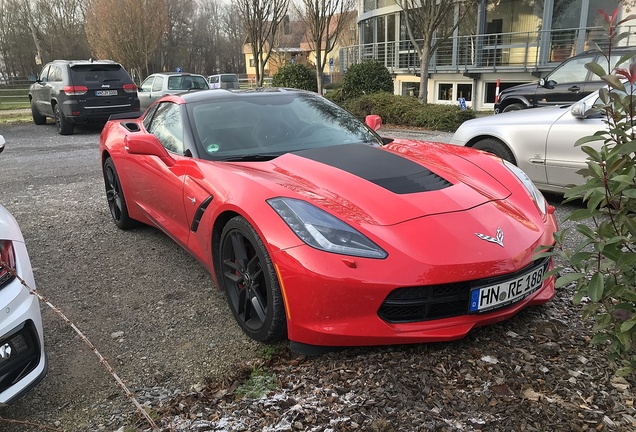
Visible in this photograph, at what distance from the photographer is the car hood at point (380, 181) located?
8.56 feet

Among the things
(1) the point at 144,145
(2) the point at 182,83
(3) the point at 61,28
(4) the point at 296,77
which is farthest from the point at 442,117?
(3) the point at 61,28

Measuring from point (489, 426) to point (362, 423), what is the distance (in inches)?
19.5

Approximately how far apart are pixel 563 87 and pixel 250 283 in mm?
10275

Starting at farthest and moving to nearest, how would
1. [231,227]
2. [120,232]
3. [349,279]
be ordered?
[120,232] < [231,227] < [349,279]

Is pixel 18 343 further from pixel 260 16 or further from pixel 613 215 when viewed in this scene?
pixel 260 16

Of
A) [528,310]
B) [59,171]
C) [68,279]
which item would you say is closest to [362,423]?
[528,310]

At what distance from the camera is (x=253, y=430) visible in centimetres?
201

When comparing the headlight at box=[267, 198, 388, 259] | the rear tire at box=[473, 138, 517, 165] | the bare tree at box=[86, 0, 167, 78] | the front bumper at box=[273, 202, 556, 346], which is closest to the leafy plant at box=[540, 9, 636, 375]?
the front bumper at box=[273, 202, 556, 346]

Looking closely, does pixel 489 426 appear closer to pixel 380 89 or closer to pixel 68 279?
pixel 68 279

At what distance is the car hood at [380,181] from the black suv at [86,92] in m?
11.2

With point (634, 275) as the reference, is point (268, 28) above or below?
above

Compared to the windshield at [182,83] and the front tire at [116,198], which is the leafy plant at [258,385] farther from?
the windshield at [182,83]

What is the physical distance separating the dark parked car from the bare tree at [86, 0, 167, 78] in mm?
14756

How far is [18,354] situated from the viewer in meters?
2.08
